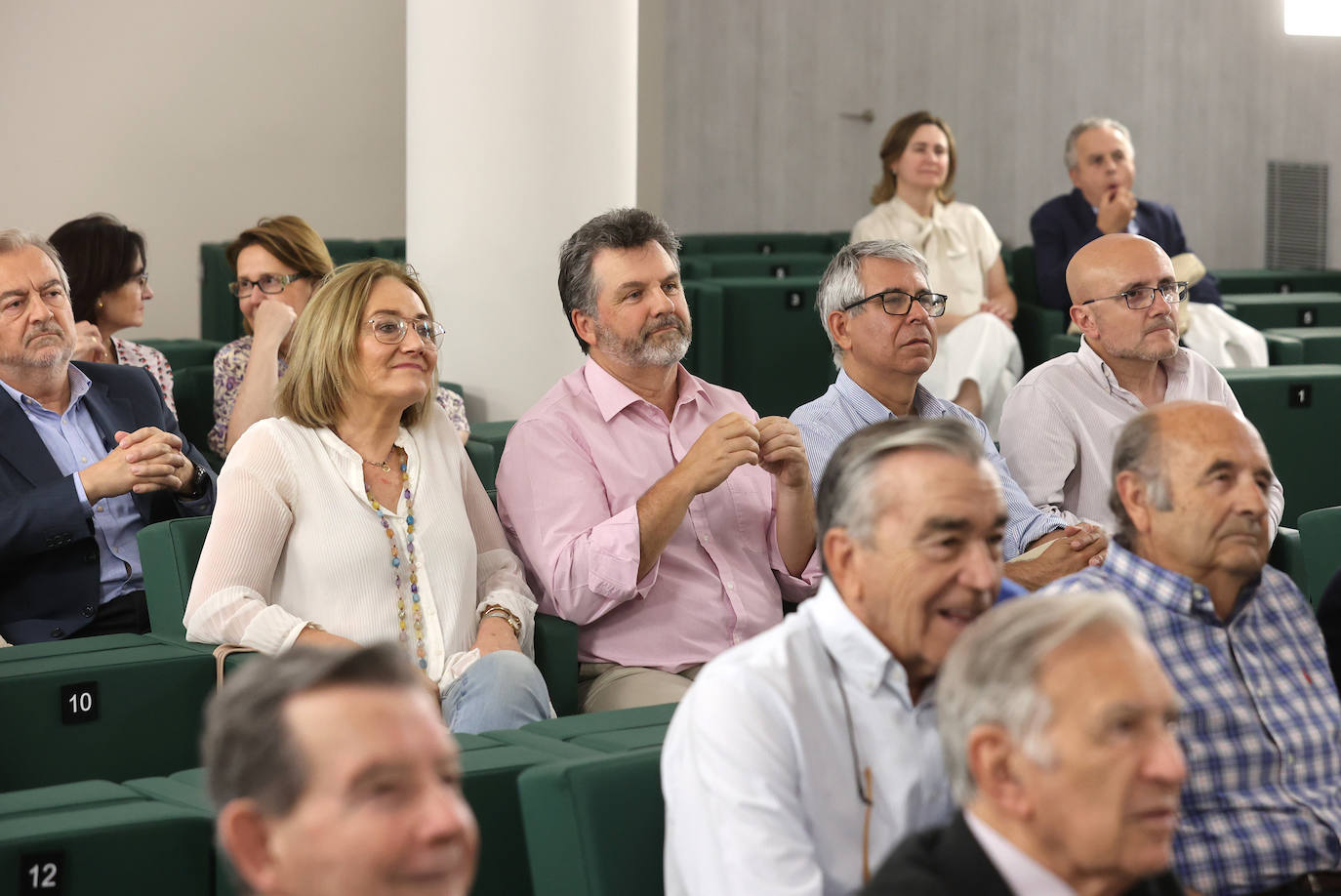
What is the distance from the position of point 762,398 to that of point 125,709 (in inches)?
127

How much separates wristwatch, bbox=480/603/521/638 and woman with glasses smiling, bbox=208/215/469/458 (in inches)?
46.3

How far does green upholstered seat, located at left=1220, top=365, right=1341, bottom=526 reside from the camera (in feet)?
14.0

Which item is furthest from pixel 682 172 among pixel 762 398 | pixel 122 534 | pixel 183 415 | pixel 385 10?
pixel 122 534

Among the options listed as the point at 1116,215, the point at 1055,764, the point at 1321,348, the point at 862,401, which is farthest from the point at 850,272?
the point at 1116,215

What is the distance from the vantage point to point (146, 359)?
13.7ft

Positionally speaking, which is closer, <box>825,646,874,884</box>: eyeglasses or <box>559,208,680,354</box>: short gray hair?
<box>825,646,874,884</box>: eyeglasses

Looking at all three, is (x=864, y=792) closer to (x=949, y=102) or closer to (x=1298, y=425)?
(x=1298, y=425)

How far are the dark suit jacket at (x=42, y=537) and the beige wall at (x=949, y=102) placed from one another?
771 cm

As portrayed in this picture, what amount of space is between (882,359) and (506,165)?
1745 millimetres

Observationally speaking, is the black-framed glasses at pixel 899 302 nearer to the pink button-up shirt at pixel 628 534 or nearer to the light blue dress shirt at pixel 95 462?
the pink button-up shirt at pixel 628 534

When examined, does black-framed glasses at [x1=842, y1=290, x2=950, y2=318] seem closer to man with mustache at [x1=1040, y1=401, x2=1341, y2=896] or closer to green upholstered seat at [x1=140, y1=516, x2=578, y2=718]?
green upholstered seat at [x1=140, y1=516, x2=578, y2=718]

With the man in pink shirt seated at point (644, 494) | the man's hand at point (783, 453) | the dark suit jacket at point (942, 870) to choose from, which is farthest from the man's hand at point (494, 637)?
the dark suit jacket at point (942, 870)

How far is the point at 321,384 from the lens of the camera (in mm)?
2836

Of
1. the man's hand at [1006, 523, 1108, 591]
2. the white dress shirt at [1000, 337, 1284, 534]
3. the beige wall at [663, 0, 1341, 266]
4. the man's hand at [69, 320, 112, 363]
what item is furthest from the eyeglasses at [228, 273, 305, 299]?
the beige wall at [663, 0, 1341, 266]
